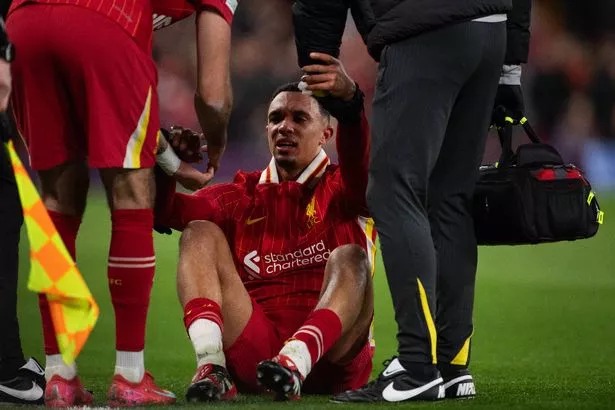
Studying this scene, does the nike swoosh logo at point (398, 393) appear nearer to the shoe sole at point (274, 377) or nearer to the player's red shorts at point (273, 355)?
the shoe sole at point (274, 377)

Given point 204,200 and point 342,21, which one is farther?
point 204,200

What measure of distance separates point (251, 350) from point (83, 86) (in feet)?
3.78

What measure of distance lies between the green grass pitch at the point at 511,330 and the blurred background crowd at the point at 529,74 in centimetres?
456

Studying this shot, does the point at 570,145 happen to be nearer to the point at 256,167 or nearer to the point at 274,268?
the point at 256,167

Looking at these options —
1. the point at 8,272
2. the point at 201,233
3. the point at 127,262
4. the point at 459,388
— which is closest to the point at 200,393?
the point at 127,262

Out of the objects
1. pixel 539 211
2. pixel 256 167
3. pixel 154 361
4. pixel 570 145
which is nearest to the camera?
pixel 539 211

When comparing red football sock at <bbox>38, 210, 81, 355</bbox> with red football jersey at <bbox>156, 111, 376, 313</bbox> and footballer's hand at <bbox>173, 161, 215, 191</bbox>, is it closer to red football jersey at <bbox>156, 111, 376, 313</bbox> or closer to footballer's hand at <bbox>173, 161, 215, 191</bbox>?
footballer's hand at <bbox>173, 161, 215, 191</bbox>

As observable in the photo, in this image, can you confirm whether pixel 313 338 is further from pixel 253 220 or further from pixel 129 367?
pixel 253 220

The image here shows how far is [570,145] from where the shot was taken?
17344 mm

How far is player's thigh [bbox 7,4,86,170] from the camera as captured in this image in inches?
161

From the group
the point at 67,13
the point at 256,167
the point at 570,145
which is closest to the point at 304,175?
the point at 67,13

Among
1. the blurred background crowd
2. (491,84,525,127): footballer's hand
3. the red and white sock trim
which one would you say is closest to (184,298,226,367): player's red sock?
the red and white sock trim

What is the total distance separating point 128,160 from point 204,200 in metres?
0.86

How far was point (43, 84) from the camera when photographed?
13.5ft
